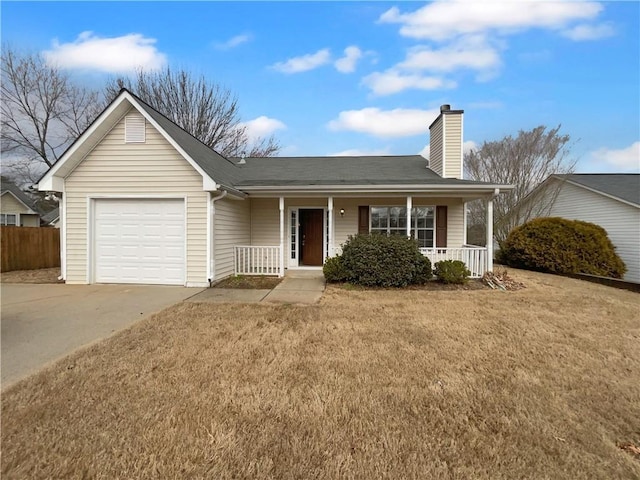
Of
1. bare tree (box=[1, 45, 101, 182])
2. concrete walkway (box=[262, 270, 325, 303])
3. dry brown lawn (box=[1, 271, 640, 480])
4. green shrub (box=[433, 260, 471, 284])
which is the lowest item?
dry brown lawn (box=[1, 271, 640, 480])

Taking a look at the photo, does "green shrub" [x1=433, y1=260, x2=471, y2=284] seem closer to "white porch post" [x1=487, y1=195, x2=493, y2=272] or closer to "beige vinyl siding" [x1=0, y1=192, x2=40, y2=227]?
"white porch post" [x1=487, y1=195, x2=493, y2=272]

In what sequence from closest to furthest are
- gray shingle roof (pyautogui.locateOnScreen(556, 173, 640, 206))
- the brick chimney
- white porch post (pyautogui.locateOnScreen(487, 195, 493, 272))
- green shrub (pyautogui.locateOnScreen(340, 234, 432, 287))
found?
green shrub (pyautogui.locateOnScreen(340, 234, 432, 287)), white porch post (pyautogui.locateOnScreen(487, 195, 493, 272)), the brick chimney, gray shingle roof (pyautogui.locateOnScreen(556, 173, 640, 206))

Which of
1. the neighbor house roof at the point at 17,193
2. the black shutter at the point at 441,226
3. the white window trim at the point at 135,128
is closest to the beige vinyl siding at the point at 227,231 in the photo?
the white window trim at the point at 135,128

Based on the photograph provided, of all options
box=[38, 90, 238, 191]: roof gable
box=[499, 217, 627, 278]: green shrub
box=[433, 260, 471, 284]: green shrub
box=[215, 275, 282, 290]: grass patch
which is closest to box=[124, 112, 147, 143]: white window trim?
box=[38, 90, 238, 191]: roof gable

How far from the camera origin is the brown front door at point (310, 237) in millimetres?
11297

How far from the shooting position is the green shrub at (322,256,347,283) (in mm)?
8484

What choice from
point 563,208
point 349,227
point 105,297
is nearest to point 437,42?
point 349,227

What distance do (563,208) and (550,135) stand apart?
12.1ft

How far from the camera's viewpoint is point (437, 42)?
10.9 m

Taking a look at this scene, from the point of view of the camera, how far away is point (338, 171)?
38.1 feet

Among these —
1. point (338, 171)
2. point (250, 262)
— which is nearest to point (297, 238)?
point (250, 262)

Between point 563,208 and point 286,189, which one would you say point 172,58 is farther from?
point 563,208

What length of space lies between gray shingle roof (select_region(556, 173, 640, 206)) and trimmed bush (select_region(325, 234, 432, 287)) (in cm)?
1084

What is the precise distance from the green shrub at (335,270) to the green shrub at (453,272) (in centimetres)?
264
